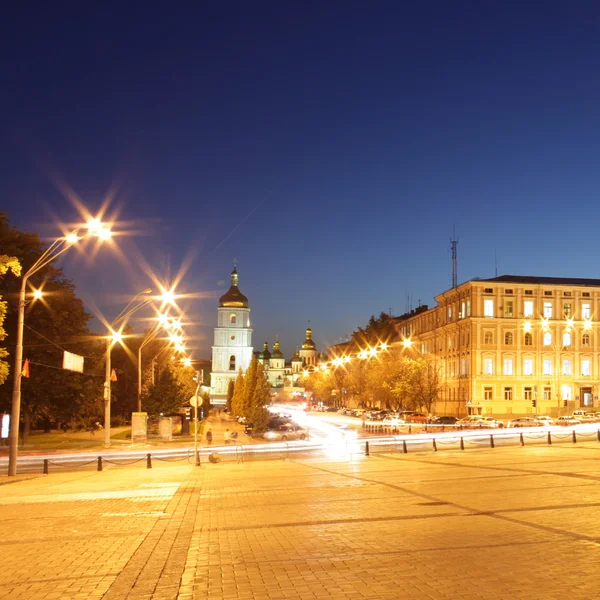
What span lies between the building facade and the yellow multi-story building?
111233 millimetres

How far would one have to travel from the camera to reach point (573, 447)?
3250 cm

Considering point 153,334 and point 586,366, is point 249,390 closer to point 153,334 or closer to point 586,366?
point 153,334

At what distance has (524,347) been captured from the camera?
77.9 meters

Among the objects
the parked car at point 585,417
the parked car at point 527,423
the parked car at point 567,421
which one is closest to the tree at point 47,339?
the parked car at point 527,423

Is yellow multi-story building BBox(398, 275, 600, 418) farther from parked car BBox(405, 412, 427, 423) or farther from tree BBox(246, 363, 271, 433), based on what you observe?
tree BBox(246, 363, 271, 433)

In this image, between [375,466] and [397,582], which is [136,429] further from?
[397,582]

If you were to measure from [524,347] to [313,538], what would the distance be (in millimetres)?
70531

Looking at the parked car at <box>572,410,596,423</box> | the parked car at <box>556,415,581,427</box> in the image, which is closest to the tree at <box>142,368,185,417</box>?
the parked car at <box>556,415,581,427</box>

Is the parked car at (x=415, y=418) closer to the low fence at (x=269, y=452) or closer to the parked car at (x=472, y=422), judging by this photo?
the parked car at (x=472, y=422)

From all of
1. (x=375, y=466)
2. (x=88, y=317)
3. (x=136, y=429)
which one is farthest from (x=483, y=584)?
(x=88, y=317)

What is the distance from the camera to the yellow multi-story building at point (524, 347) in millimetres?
76125

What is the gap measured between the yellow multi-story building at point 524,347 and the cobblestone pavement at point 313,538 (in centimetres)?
5618

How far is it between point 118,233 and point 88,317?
31521mm

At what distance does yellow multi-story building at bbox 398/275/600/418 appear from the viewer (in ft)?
250
